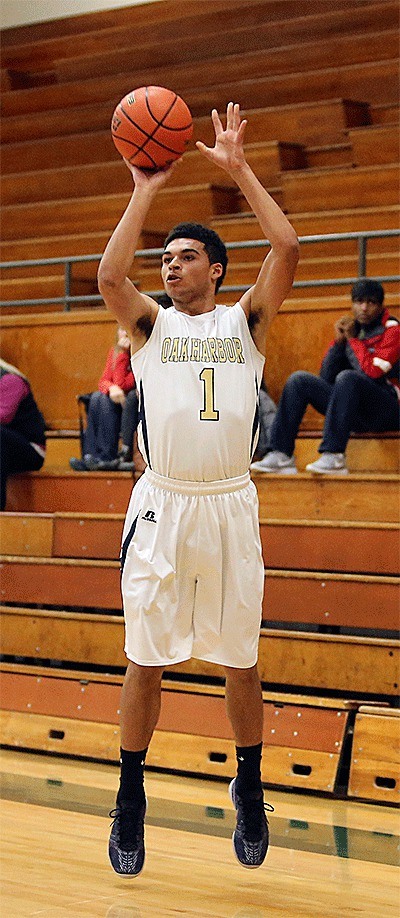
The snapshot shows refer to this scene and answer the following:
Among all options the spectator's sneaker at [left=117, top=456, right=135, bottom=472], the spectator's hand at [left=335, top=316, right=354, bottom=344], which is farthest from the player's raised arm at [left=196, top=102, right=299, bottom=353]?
the spectator's sneaker at [left=117, top=456, right=135, bottom=472]

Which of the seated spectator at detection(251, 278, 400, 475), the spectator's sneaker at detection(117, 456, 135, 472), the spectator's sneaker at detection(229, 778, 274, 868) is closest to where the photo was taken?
the spectator's sneaker at detection(229, 778, 274, 868)

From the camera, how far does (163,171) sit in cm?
338

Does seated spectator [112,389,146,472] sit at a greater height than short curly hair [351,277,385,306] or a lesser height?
lesser

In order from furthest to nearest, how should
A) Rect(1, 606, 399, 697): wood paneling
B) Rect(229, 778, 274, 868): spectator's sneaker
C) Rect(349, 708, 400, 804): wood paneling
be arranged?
Rect(1, 606, 399, 697): wood paneling, Rect(349, 708, 400, 804): wood paneling, Rect(229, 778, 274, 868): spectator's sneaker

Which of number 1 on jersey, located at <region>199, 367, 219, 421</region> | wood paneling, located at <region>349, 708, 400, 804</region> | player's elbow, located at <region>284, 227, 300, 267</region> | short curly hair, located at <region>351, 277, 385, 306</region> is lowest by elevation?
wood paneling, located at <region>349, 708, 400, 804</region>

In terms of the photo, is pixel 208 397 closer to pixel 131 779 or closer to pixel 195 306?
pixel 195 306

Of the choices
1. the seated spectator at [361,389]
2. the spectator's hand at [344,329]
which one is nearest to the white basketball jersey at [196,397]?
the seated spectator at [361,389]

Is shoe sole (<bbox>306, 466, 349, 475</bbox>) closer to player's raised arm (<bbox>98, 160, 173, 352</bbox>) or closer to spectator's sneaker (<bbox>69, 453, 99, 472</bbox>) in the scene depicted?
spectator's sneaker (<bbox>69, 453, 99, 472</bbox>)

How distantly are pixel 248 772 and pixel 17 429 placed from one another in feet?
10.5

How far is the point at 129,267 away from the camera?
325cm

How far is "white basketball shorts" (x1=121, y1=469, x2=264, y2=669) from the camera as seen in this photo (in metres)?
3.27

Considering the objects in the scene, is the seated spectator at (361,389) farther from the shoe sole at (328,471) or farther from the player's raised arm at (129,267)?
the player's raised arm at (129,267)

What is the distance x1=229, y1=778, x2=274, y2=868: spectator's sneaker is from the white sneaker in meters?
2.25

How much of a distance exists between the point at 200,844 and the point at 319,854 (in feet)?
1.24
